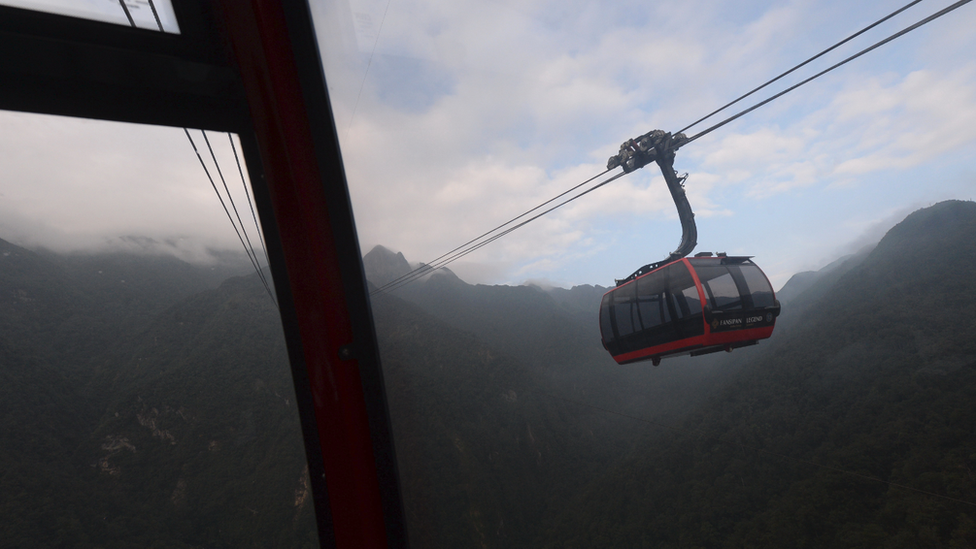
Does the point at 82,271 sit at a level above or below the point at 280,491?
above

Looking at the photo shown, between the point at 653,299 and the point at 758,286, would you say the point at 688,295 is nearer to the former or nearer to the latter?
the point at 653,299

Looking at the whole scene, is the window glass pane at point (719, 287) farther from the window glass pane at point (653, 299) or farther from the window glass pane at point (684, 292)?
the window glass pane at point (653, 299)

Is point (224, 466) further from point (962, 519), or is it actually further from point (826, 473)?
point (962, 519)

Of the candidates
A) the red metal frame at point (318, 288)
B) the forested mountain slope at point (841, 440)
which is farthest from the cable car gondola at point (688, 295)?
the forested mountain slope at point (841, 440)

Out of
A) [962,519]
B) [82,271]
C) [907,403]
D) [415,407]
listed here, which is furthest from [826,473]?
[82,271]

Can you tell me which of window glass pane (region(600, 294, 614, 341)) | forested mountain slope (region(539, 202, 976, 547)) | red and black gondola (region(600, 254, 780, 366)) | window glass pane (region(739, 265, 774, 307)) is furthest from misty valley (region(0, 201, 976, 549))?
window glass pane (region(739, 265, 774, 307))
